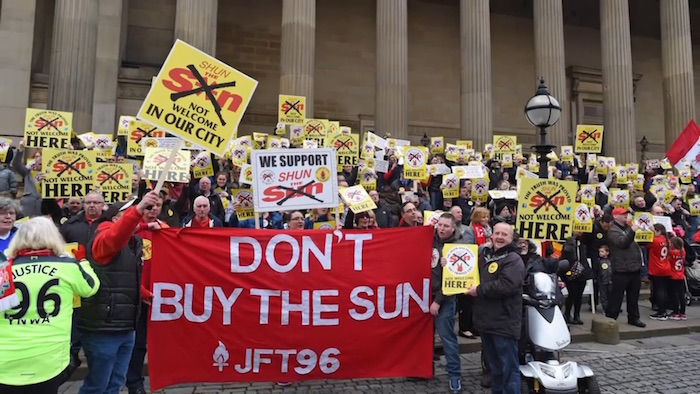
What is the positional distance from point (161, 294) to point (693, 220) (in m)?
14.0

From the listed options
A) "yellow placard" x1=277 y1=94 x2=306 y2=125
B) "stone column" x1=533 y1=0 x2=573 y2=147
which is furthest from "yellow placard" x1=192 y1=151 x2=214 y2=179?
"stone column" x1=533 y1=0 x2=573 y2=147

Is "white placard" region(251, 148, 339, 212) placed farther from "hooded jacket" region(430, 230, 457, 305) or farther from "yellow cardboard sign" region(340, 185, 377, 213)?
"hooded jacket" region(430, 230, 457, 305)

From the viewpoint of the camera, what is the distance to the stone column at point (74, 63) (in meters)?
15.1

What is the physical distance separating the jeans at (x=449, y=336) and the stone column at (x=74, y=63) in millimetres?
13519

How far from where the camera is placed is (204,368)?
515 centimetres

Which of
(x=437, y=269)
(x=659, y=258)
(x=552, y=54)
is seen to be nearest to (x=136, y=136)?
(x=437, y=269)

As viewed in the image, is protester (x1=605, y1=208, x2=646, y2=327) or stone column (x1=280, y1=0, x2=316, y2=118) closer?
protester (x1=605, y1=208, x2=646, y2=327)

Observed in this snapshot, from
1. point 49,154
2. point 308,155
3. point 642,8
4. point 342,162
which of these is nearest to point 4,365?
point 308,155

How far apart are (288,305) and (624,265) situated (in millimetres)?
6527

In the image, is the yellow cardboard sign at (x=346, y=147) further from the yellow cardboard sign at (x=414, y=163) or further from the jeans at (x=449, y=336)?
the jeans at (x=449, y=336)

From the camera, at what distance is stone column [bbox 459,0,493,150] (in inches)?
734

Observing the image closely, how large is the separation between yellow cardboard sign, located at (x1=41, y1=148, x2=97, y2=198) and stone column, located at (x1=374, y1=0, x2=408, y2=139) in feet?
37.1

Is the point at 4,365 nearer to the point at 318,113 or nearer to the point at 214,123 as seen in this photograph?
the point at 214,123

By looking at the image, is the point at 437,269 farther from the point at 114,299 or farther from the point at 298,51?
the point at 298,51
